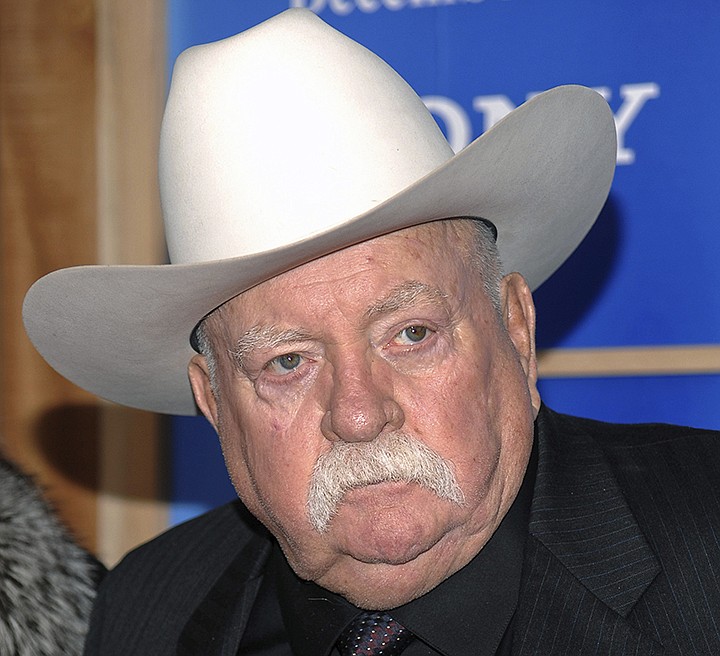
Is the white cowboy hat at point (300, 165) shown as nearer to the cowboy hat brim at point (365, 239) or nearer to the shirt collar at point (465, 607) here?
the cowboy hat brim at point (365, 239)

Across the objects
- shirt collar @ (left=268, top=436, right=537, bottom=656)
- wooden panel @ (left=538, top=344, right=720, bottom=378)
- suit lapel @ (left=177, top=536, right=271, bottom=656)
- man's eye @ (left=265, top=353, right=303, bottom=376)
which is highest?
man's eye @ (left=265, top=353, right=303, bottom=376)

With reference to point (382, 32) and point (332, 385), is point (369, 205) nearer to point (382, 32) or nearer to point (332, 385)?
point (332, 385)

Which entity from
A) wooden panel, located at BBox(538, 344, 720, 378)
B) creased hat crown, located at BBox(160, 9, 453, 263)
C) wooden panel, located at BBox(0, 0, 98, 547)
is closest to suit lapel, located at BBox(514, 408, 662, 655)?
creased hat crown, located at BBox(160, 9, 453, 263)

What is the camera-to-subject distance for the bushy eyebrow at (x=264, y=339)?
1953mm

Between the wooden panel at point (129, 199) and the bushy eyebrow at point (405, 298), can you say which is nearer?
the bushy eyebrow at point (405, 298)

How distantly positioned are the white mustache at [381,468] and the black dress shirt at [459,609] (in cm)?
22

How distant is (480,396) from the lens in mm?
1969

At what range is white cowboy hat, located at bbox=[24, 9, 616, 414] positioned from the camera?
192cm

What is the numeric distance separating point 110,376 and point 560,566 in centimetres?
102

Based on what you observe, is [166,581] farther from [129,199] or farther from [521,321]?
[129,199]

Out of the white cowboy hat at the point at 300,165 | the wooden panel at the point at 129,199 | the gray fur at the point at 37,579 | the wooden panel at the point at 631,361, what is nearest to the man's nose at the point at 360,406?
the white cowboy hat at the point at 300,165

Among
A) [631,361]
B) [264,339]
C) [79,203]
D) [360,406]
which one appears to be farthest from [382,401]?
[79,203]

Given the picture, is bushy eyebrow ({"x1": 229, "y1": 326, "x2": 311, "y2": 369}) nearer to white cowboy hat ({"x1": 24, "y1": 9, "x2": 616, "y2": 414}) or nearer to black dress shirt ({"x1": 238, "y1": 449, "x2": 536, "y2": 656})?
white cowboy hat ({"x1": 24, "y1": 9, "x2": 616, "y2": 414})

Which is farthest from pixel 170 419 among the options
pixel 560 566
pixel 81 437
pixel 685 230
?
pixel 560 566
